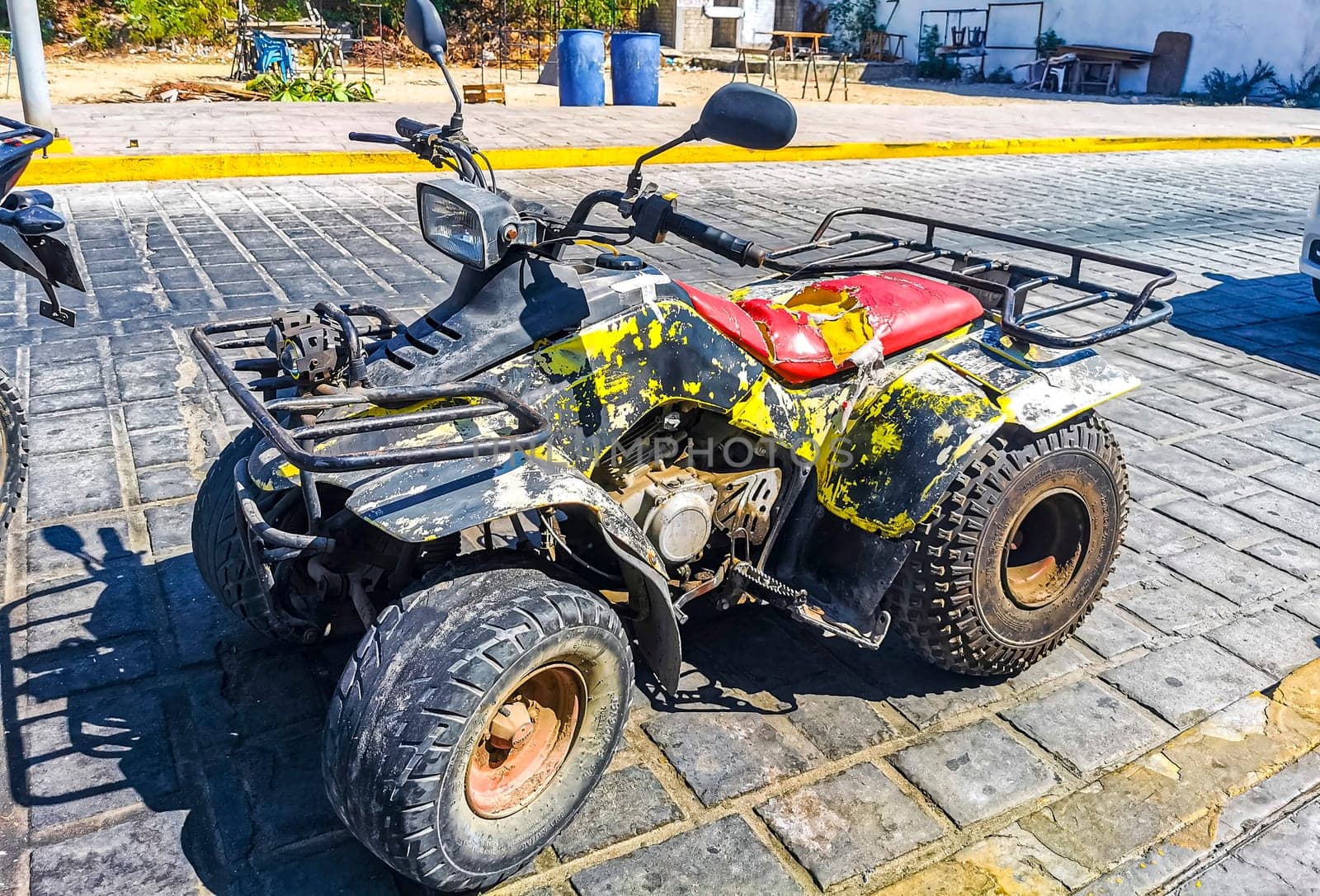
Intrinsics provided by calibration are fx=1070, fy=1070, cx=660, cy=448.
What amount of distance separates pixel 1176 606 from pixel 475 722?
2645 millimetres

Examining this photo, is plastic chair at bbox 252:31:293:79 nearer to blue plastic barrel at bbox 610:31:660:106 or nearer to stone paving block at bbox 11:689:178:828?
blue plastic barrel at bbox 610:31:660:106

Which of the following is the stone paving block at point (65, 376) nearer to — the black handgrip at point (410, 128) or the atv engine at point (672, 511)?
the black handgrip at point (410, 128)

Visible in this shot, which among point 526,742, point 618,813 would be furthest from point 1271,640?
point 526,742

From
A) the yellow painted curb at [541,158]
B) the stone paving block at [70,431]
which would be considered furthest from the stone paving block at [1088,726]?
the yellow painted curb at [541,158]

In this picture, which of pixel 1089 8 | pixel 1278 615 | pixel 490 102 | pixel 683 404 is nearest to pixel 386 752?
pixel 683 404

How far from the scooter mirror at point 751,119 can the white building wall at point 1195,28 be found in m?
27.1

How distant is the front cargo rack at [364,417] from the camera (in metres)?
2.06

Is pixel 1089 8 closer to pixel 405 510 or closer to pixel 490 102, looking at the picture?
pixel 490 102

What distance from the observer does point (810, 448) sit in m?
2.94

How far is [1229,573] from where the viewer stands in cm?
392

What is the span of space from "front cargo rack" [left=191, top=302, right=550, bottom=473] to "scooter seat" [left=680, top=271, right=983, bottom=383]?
25.8 inches

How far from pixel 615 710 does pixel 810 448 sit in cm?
91

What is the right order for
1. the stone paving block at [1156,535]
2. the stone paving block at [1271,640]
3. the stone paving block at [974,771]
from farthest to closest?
the stone paving block at [1156,535], the stone paving block at [1271,640], the stone paving block at [974,771]

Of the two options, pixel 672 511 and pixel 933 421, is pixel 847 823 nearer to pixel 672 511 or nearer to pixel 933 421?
pixel 672 511
